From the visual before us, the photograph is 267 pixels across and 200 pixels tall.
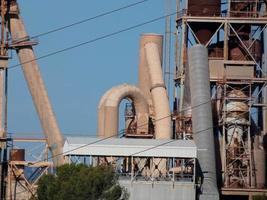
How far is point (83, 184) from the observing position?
1913 inches

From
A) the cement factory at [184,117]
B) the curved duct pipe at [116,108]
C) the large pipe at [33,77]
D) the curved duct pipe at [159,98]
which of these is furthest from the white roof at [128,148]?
the large pipe at [33,77]

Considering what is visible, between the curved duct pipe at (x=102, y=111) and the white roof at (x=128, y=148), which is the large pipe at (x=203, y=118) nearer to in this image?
the white roof at (x=128, y=148)

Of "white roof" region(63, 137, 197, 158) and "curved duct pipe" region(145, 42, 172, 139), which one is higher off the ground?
"curved duct pipe" region(145, 42, 172, 139)

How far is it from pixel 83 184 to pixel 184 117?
12.9 metres

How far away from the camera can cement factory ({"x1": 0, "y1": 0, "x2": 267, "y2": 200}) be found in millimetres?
54000

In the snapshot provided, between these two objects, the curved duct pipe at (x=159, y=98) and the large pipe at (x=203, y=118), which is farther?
the curved duct pipe at (x=159, y=98)

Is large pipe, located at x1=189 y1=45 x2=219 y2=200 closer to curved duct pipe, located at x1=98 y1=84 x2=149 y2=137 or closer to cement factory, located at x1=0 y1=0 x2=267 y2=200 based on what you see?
cement factory, located at x1=0 y1=0 x2=267 y2=200

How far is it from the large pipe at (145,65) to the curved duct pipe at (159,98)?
1518 mm

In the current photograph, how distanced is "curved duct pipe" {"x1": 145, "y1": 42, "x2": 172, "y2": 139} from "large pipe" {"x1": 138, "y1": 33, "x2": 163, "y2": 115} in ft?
4.98

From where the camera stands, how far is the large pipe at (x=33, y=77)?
63750 millimetres

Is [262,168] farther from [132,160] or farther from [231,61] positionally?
[132,160]

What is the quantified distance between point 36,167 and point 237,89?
13.5 meters

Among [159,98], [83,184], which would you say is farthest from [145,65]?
[83,184]

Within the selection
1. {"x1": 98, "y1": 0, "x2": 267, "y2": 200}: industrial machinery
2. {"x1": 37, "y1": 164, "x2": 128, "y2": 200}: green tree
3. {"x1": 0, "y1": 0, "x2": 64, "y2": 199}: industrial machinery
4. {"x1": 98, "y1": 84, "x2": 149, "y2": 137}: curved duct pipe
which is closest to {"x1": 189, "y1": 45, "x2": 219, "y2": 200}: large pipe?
{"x1": 98, "y1": 0, "x2": 267, "y2": 200}: industrial machinery
